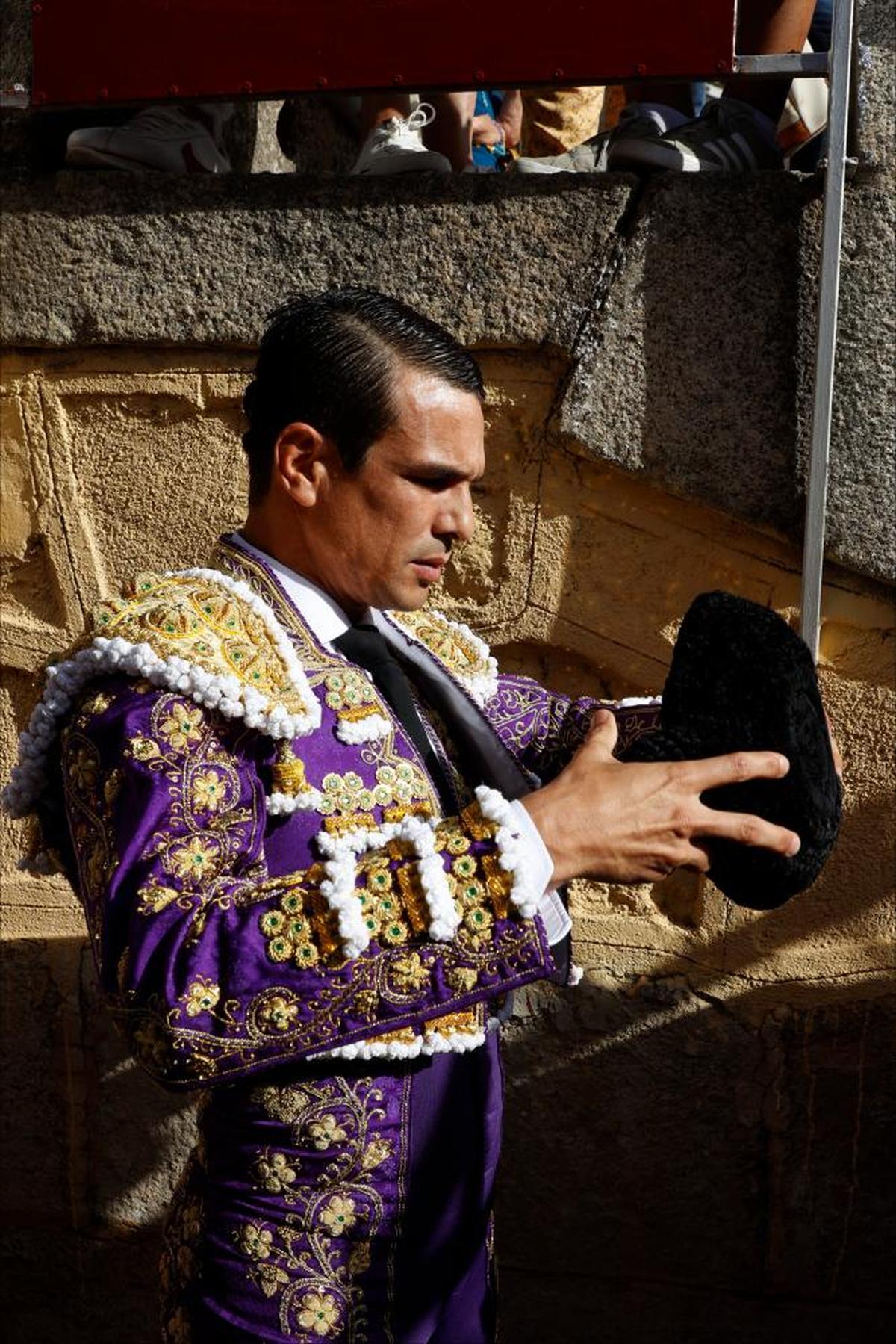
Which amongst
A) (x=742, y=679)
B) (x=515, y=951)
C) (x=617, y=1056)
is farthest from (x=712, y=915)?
(x=515, y=951)

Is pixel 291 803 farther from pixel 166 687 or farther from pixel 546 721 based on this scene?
pixel 546 721

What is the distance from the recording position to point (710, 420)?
2.71 meters

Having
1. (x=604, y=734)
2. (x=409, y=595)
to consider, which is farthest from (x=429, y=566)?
(x=604, y=734)

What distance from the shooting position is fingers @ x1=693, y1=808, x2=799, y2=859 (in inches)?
62.0

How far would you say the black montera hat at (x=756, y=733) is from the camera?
5.60ft

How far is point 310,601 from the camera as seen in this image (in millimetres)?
1912

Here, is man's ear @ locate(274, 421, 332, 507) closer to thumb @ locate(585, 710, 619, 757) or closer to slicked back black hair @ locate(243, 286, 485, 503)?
slicked back black hair @ locate(243, 286, 485, 503)

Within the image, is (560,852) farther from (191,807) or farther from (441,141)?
(441,141)

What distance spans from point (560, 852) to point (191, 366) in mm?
1603

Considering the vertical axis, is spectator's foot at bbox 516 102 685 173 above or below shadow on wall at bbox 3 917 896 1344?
above

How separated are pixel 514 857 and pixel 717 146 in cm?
168

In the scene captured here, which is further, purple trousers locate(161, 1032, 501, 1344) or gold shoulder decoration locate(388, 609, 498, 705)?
gold shoulder decoration locate(388, 609, 498, 705)

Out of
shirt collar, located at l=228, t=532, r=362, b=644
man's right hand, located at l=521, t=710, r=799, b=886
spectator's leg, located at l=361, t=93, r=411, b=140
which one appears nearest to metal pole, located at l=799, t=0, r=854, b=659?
spectator's leg, located at l=361, t=93, r=411, b=140

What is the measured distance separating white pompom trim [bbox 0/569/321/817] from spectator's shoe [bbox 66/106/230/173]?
1.25m
